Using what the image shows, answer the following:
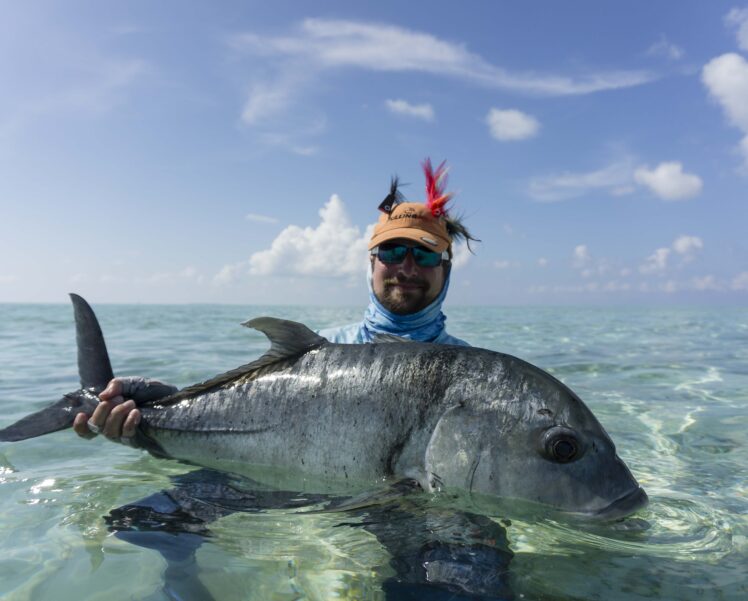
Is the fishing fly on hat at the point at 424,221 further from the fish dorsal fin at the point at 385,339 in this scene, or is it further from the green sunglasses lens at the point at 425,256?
the fish dorsal fin at the point at 385,339

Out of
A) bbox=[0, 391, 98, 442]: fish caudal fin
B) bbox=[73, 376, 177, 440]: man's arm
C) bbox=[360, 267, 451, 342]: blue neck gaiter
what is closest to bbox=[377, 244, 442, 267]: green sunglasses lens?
bbox=[360, 267, 451, 342]: blue neck gaiter

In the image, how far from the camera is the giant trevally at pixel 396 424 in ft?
9.17

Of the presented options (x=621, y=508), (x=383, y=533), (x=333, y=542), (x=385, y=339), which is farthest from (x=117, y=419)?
(x=621, y=508)

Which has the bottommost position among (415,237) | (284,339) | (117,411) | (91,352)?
(117,411)

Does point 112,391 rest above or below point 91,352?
below

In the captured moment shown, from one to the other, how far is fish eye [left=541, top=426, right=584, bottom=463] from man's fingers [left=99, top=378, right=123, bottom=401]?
281 cm

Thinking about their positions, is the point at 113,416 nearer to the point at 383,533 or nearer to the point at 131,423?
the point at 131,423

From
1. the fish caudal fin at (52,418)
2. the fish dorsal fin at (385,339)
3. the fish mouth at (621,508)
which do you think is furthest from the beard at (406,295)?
the fish mouth at (621,508)

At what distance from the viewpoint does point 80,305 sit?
389 centimetres

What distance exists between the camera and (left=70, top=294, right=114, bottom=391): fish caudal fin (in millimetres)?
3955

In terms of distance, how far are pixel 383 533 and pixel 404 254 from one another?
267 cm

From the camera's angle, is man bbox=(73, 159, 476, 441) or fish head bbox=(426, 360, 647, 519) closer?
fish head bbox=(426, 360, 647, 519)

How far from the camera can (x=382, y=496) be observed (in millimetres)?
2744

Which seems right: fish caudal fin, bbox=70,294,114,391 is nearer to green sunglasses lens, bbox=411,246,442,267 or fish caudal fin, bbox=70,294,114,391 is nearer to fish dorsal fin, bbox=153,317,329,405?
fish dorsal fin, bbox=153,317,329,405
